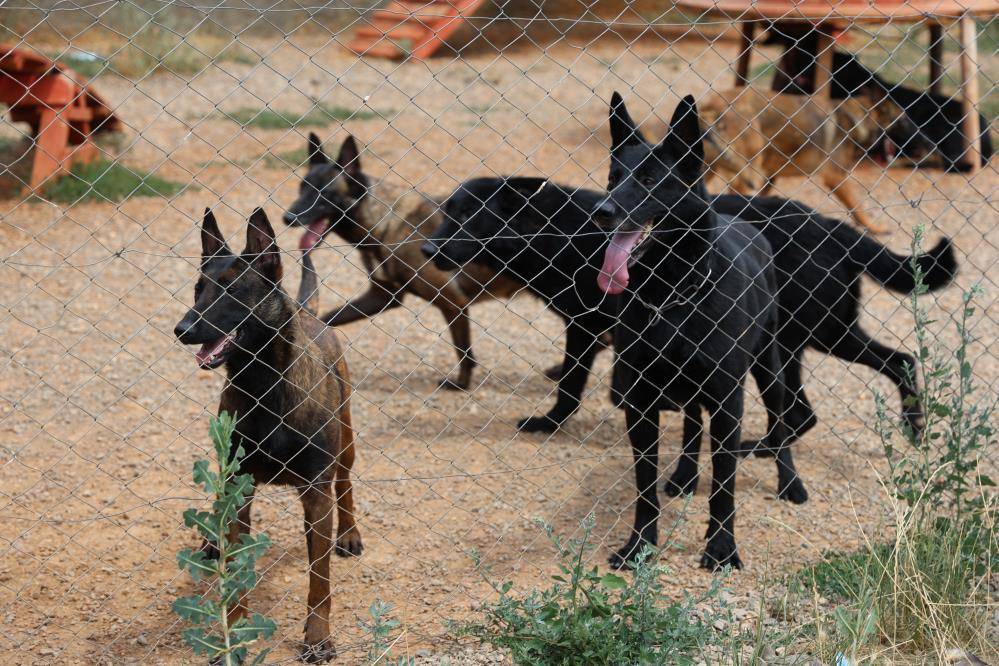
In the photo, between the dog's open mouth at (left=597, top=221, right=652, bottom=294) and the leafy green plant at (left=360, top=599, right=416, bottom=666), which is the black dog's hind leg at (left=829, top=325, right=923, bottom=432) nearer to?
the dog's open mouth at (left=597, top=221, right=652, bottom=294)

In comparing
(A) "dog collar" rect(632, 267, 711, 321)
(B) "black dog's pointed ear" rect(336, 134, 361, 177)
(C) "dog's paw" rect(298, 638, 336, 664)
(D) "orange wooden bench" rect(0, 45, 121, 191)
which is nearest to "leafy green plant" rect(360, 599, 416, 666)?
(C) "dog's paw" rect(298, 638, 336, 664)

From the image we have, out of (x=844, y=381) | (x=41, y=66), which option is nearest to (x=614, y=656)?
(x=844, y=381)

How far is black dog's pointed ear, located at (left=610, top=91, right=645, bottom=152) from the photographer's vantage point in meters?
3.70

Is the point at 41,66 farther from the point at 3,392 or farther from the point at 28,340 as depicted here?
the point at 3,392

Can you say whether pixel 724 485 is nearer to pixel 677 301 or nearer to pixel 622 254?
pixel 677 301

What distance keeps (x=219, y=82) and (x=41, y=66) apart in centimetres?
399

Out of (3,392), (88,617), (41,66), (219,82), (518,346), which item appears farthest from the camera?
(219,82)

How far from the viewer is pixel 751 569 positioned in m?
3.97

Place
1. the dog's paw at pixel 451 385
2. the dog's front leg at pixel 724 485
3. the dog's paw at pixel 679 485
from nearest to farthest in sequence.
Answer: the dog's front leg at pixel 724 485 → the dog's paw at pixel 679 485 → the dog's paw at pixel 451 385

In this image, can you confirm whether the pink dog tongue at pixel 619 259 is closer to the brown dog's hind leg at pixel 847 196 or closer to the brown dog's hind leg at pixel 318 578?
the brown dog's hind leg at pixel 318 578

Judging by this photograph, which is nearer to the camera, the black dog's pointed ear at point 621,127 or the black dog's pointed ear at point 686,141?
the black dog's pointed ear at point 686,141

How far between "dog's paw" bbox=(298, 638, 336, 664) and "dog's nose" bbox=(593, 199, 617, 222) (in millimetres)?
1655

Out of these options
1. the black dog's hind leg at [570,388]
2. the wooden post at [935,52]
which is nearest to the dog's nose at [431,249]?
the black dog's hind leg at [570,388]

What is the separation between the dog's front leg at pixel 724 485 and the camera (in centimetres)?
392
